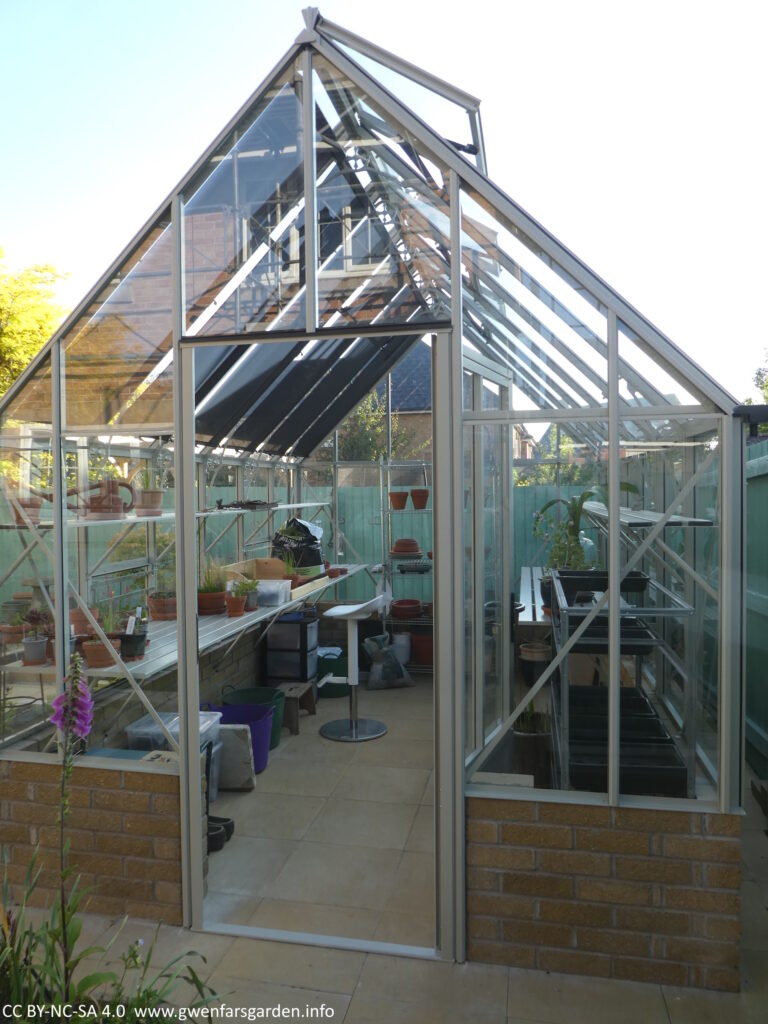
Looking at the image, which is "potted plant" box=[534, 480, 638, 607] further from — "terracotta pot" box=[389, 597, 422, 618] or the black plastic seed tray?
"terracotta pot" box=[389, 597, 422, 618]

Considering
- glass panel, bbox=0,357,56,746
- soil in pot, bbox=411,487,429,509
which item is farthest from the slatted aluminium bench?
soil in pot, bbox=411,487,429,509

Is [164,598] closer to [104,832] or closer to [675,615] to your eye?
[104,832]

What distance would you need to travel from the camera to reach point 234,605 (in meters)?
5.38

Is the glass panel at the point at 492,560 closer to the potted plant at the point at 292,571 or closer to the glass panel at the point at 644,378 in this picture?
the glass panel at the point at 644,378

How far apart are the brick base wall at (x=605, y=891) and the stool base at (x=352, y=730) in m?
2.68

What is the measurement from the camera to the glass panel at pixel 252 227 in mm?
3197

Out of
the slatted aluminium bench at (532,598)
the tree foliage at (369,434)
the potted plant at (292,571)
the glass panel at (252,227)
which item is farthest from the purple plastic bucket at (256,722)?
the tree foliage at (369,434)

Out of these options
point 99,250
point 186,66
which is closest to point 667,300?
point 99,250

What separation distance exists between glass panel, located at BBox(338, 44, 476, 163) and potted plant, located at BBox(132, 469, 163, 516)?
6.17 ft

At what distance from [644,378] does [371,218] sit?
1268mm

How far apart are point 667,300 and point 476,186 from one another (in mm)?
19591

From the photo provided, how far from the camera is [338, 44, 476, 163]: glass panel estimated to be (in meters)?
3.12

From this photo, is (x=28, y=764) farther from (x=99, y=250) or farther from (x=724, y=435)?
(x=99, y=250)

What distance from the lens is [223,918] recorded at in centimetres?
340
